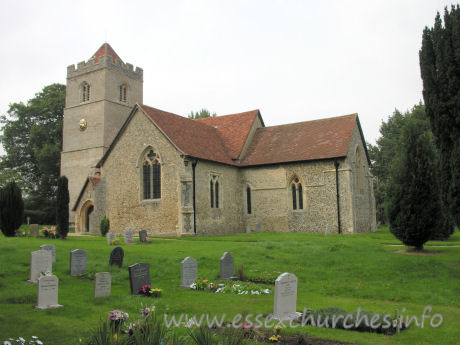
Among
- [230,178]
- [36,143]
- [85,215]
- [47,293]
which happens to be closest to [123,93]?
[36,143]

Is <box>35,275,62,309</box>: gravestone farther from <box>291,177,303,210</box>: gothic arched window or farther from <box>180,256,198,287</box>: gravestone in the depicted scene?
<box>291,177,303,210</box>: gothic arched window

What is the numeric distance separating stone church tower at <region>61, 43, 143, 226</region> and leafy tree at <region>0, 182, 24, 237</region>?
18.3 m

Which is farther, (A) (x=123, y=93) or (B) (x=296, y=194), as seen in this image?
(A) (x=123, y=93)

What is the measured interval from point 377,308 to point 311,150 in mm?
19231

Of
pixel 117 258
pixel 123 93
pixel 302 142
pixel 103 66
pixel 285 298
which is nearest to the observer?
pixel 285 298

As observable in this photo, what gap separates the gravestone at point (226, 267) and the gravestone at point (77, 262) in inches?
190

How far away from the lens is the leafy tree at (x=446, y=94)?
12.1 m

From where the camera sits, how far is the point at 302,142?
29.1m

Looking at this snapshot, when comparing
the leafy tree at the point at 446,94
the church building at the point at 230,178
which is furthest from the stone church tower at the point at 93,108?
the leafy tree at the point at 446,94

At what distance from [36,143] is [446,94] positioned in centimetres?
4710

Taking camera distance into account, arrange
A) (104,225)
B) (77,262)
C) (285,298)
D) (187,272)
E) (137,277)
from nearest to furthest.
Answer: (285,298), (137,277), (187,272), (77,262), (104,225)

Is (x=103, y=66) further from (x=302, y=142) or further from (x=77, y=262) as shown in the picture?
(x=77, y=262)

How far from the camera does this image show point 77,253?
13.6 metres

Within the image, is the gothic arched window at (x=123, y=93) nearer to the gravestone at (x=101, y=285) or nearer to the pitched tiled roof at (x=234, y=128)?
the pitched tiled roof at (x=234, y=128)
